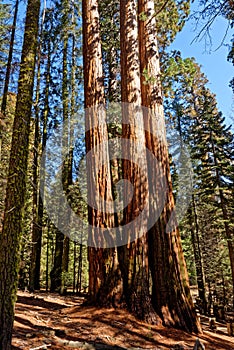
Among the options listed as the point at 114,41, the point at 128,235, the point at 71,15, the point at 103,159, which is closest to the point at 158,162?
the point at 103,159

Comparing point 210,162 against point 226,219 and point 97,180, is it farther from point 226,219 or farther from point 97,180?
point 97,180

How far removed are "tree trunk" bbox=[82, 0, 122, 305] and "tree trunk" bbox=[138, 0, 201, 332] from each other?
86cm

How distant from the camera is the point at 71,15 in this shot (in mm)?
12961

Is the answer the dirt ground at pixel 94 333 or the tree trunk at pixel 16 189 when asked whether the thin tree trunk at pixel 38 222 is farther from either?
the tree trunk at pixel 16 189

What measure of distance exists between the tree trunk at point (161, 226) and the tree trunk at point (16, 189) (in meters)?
2.12

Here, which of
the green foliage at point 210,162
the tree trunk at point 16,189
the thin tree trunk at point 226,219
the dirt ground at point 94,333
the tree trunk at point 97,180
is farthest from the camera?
the green foliage at point 210,162

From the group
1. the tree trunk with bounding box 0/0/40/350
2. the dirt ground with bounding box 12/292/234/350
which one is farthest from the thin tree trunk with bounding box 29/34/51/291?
the tree trunk with bounding box 0/0/40/350

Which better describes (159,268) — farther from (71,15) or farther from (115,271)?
(71,15)

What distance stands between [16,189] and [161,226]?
317cm

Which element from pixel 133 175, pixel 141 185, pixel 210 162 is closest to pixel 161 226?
pixel 141 185

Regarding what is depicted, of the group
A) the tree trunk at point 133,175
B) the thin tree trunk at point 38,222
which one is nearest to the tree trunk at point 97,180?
the tree trunk at point 133,175

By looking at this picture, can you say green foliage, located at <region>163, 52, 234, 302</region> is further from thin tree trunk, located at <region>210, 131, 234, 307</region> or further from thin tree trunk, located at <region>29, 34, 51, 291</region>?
thin tree trunk, located at <region>29, 34, 51, 291</region>

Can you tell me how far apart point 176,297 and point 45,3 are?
12.7 m

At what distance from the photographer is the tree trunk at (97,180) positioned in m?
5.85
